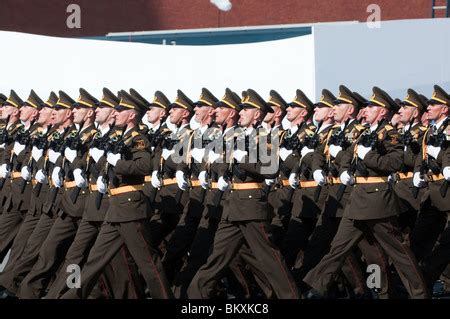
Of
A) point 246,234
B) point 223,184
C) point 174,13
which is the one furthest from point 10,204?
point 174,13

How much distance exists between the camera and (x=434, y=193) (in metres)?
11.2

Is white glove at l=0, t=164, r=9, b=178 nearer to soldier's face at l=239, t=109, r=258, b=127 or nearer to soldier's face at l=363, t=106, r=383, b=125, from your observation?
soldier's face at l=239, t=109, r=258, b=127

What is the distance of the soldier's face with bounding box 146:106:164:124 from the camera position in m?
11.7

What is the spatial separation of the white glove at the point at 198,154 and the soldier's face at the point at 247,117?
985mm

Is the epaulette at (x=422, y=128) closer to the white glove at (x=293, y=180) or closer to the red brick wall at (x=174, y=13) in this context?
the white glove at (x=293, y=180)

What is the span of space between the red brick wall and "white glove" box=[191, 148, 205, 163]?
629 inches

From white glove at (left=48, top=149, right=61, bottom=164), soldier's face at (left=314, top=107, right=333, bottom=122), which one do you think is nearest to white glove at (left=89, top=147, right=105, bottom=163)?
white glove at (left=48, top=149, right=61, bottom=164)

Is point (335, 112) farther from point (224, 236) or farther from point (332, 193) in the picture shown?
point (224, 236)

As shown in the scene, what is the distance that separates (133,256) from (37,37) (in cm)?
571

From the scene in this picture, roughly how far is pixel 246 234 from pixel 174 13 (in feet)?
59.8

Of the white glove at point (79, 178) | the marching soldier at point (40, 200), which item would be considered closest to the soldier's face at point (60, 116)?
the marching soldier at point (40, 200)

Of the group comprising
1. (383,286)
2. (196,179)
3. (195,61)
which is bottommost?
(383,286)

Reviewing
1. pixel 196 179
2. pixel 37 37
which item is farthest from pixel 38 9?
pixel 196 179

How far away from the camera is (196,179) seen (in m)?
11.6
